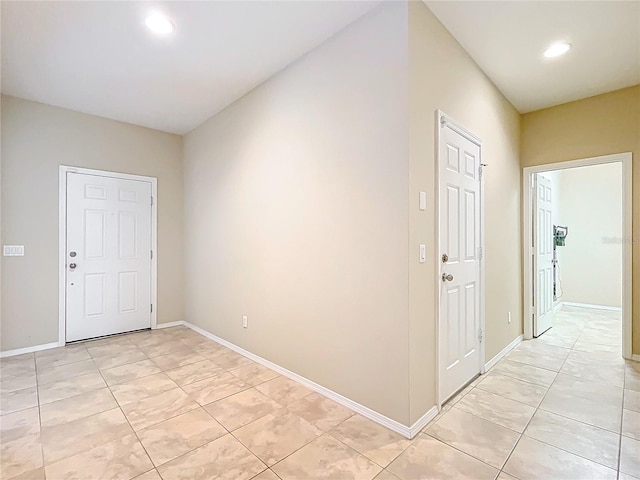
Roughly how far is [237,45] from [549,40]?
251 centimetres

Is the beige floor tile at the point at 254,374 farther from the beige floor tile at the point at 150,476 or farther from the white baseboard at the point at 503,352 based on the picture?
the white baseboard at the point at 503,352

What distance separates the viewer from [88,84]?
3094mm

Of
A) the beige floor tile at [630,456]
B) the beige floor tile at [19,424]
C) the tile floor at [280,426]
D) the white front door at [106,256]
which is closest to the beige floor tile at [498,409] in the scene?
the tile floor at [280,426]

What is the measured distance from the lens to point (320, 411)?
7.16ft

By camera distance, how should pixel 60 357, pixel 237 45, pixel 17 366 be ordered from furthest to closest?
pixel 60 357 → pixel 17 366 → pixel 237 45

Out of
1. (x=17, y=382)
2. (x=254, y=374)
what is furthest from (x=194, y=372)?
(x=17, y=382)

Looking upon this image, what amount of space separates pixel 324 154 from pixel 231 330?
2.29m

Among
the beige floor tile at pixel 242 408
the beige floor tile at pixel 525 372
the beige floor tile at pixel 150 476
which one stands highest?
the beige floor tile at pixel 525 372

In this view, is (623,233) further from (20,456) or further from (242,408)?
(20,456)

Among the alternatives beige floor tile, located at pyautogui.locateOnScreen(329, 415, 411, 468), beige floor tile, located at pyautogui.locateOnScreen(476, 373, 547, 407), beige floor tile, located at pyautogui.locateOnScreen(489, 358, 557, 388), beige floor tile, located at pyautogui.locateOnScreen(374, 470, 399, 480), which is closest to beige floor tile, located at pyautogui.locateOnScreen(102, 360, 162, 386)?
beige floor tile, located at pyautogui.locateOnScreen(329, 415, 411, 468)

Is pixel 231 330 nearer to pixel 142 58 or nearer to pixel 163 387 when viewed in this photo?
pixel 163 387

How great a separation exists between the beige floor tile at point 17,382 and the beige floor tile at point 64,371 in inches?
2.0

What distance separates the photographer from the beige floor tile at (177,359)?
119 inches

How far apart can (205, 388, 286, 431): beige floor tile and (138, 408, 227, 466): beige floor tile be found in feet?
0.21
